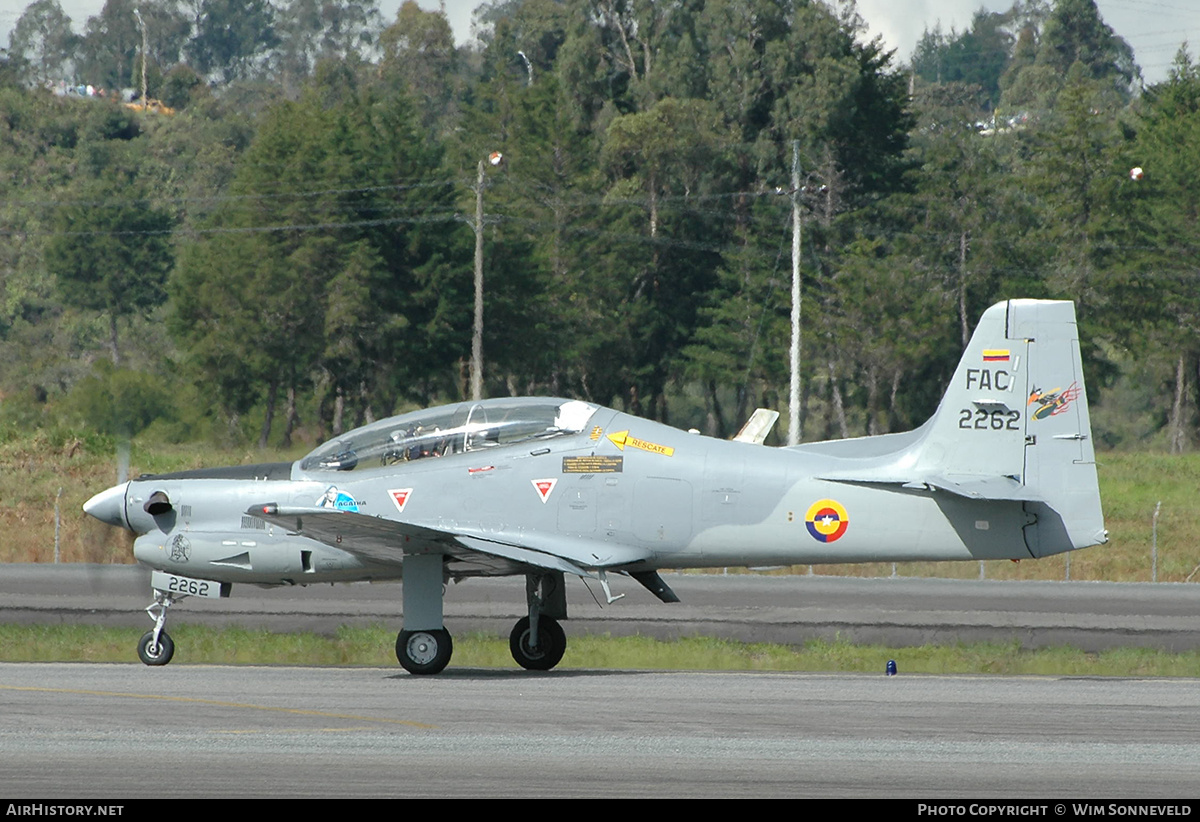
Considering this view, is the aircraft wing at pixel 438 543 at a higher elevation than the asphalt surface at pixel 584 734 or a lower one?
higher

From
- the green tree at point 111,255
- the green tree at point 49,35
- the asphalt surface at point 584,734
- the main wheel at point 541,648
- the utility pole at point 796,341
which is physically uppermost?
the green tree at point 49,35

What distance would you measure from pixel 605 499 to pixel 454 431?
64.6 inches

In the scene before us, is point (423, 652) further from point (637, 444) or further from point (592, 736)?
point (592, 736)

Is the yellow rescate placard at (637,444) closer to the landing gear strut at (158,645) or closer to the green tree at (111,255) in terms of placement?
the landing gear strut at (158,645)

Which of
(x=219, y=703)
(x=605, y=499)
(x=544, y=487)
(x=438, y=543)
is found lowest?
(x=219, y=703)

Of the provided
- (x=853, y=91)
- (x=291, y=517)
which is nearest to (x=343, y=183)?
(x=853, y=91)

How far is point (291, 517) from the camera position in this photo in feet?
45.0

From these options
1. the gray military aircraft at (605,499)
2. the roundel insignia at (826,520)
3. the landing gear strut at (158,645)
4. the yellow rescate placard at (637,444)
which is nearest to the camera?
the gray military aircraft at (605,499)

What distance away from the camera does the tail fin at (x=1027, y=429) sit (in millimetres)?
13617

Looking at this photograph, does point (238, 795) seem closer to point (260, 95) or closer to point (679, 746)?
point (679, 746)

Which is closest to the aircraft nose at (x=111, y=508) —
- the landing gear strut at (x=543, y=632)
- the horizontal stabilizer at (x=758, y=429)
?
the landing gear strut at (x=543, y=632)

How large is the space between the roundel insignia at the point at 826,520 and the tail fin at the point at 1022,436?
0.88 feet

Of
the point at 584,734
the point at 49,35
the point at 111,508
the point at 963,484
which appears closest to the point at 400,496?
the point at 111,508

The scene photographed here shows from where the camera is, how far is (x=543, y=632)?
15.4 metres
